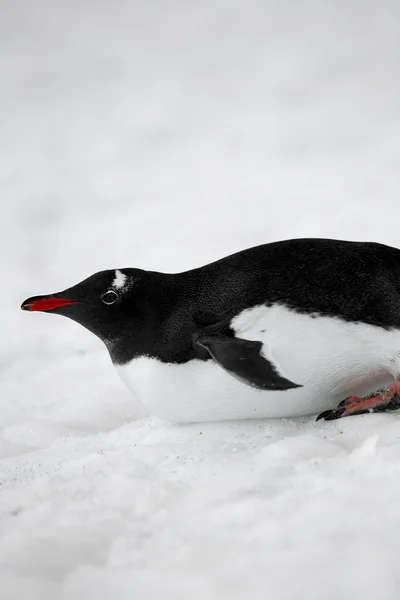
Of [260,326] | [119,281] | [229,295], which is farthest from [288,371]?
[119,281]

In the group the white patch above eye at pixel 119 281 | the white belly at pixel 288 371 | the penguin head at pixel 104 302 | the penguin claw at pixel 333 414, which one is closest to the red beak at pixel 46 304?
the penguin head at pixel 104 302

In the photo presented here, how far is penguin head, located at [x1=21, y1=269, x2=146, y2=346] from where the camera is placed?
1.86m

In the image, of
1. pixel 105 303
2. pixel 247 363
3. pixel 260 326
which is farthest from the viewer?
pixel 105 303

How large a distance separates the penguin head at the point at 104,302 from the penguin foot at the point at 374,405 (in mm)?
569

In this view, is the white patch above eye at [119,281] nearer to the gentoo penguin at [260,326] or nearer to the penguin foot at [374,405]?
the gentoo penguin at [260,326]

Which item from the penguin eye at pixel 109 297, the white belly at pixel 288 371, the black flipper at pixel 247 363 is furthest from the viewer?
the penguin eye at pixel 109 297

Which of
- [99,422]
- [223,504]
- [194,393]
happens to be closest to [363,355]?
Result: [194,393]

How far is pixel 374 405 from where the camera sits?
67.5 inches

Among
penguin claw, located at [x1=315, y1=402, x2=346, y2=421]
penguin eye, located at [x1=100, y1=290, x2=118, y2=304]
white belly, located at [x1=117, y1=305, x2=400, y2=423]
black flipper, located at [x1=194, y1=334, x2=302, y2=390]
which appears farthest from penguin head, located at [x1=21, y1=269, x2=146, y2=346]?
penguin claw, located at [x1=315, y1=402, x2=346, y2=421]

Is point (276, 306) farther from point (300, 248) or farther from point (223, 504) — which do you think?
point (223, 504)

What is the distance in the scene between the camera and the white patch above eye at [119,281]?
6.12 ft

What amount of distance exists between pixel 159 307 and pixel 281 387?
1.48 ft

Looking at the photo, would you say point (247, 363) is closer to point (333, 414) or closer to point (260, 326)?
point (260, 326)

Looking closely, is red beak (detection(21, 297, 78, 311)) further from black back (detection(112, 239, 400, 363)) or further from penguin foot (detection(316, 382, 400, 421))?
penguin foot (detection(316, 382, 400, 421))
